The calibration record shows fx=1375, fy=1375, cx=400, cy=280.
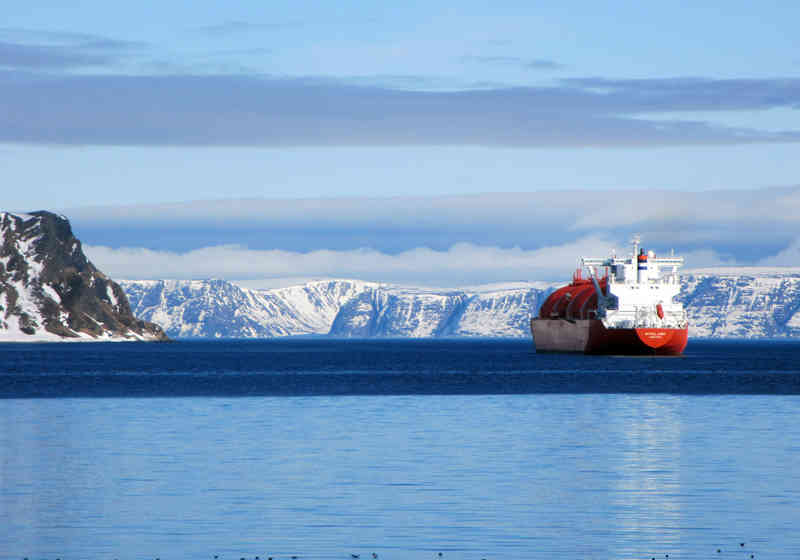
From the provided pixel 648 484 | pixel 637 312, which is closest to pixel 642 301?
pixel 637 312

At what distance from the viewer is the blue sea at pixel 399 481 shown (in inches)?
1160

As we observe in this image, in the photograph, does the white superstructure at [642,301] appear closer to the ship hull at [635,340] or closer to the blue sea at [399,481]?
the ship hull at [635,340]

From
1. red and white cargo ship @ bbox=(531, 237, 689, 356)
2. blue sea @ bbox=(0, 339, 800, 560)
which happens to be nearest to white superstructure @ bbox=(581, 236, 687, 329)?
Result: red and white cargo ship @ bbox=(531, 237, 689, 356)

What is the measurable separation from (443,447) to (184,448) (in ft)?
31.9

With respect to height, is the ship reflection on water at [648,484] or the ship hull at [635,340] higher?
the ship reflection on water at [648,484]

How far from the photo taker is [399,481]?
40156 mm

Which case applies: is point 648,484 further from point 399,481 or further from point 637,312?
point 637,312

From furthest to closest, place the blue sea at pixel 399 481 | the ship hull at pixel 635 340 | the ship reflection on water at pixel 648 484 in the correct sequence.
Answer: the ship hull at pixel 635 340, the ship reflection on water at pixel 648 484, the blue sea at pixel 399 481

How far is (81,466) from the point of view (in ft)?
145

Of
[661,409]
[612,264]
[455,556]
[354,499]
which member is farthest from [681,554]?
[612,264]

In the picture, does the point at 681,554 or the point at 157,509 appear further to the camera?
the point at 157,509

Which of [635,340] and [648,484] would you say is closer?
[648,484]

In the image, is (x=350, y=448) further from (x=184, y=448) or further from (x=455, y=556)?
(x=455, y=556)

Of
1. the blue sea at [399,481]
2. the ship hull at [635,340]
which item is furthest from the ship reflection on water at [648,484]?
the ship hull at [635,340]
